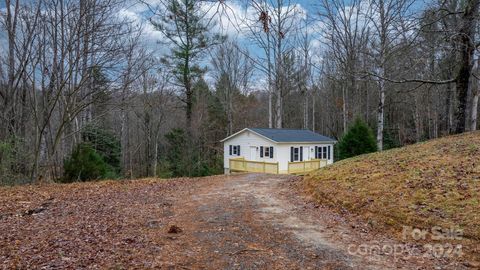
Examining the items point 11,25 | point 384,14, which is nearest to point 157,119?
point 11,25

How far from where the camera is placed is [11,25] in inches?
389

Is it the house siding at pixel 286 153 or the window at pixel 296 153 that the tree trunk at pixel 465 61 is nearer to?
the house siding at pixel 286 153

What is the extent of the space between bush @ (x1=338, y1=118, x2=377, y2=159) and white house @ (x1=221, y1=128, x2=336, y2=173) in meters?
4.34

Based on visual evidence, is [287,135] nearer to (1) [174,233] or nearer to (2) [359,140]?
(2) [359,140]

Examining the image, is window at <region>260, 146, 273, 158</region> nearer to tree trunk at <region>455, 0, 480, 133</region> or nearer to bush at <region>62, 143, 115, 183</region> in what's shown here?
tree trunk at <region>455, 0, 480, 133</region>

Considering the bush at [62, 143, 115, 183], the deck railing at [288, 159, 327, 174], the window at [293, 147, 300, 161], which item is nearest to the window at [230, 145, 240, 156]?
the window at [293, 147, 300, 161]

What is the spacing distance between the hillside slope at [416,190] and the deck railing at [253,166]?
32.1ft

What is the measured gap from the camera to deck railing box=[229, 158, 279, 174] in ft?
61.1

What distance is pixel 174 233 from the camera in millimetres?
5023

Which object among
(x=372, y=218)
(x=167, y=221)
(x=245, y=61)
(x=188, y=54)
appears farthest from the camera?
(x=245, y=61)

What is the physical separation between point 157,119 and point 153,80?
3.60 m

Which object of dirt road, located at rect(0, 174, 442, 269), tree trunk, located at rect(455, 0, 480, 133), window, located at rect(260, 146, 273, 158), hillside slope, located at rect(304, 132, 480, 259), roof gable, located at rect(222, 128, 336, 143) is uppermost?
tree trunk, located at rect(455, 0, 480, 133)

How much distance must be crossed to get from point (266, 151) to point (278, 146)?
1.11 meters

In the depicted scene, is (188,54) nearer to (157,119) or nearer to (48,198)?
(157,119)
